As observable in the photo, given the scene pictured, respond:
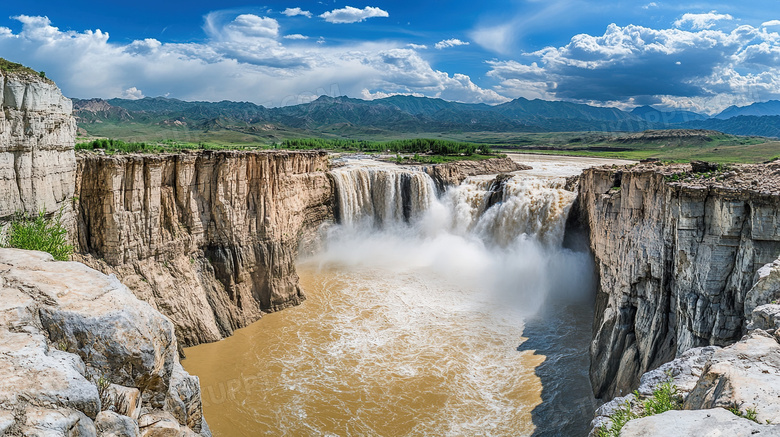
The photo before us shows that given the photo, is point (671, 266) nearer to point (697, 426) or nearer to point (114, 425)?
point (697, 426)

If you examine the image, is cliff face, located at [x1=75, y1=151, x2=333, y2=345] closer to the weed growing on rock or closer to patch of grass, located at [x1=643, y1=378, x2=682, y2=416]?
the weed growing on rock

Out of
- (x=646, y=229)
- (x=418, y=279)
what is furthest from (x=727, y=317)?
(x=418, y=279)

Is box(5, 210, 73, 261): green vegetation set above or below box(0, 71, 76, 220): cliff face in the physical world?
below

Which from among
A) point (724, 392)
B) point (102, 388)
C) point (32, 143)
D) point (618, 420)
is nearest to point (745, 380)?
point (724, 392)

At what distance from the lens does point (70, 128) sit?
59.6 feet

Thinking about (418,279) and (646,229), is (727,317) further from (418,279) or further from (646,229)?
(418,279)

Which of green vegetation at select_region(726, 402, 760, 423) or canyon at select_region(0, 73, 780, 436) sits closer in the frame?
green vegetation at select_region(726, 402, 760, 423)

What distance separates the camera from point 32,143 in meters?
16.2

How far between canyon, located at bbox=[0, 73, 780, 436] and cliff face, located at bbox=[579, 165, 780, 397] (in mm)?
52

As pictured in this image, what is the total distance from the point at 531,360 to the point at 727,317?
10.5 meters

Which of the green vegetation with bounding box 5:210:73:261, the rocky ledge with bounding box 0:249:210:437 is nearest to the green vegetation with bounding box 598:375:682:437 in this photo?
the rocky ledge with bounding box 0:249:210:437

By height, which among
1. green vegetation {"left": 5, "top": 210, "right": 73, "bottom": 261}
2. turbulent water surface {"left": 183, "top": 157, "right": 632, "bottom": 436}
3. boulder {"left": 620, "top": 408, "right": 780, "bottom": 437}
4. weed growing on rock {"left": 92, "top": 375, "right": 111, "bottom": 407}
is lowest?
turbulent water surface {"left": 183, "top": 157, "right": 632, "bottom": 436}

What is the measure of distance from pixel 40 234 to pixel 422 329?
1731 centimetres

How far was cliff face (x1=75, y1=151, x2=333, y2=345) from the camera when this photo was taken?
20.3 meters
